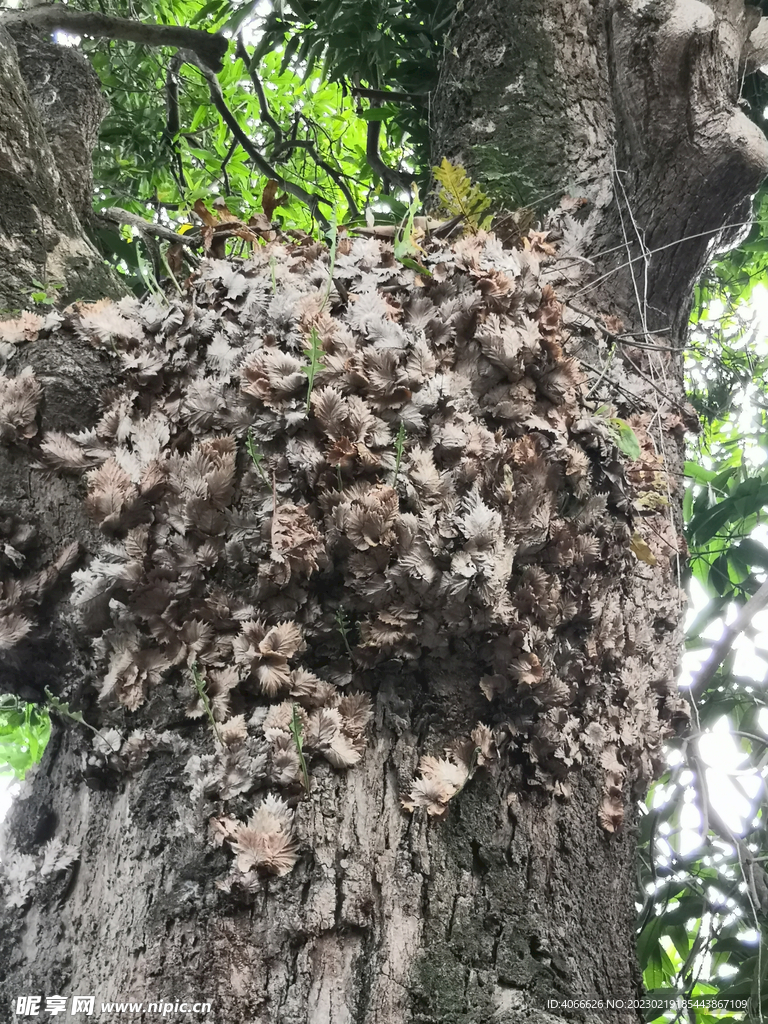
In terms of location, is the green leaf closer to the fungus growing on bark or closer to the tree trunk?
the fungus growing on bark

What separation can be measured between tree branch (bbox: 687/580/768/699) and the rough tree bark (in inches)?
22.2

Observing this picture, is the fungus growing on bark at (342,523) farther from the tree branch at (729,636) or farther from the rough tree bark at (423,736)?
the tree branch at (729,636)

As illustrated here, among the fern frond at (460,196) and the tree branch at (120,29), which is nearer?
the fern frond at (460,196)

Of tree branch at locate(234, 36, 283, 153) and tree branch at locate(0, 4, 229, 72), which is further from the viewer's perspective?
tree branch at locate(234, 36, 283, 153)

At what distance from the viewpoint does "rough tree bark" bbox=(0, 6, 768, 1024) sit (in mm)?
933

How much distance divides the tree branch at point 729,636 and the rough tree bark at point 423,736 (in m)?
0.56

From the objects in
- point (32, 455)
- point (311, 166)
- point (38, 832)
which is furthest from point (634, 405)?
point (311, 166)

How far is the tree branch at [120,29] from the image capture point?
217 cm

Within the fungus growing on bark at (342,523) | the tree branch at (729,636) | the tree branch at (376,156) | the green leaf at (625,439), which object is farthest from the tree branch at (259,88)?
the tree branch at (729,636)

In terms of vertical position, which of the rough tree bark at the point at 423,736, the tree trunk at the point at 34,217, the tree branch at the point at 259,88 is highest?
the tree branch at the point at 259,88

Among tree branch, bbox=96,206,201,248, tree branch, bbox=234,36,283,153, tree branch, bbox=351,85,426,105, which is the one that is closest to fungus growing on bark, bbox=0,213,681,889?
tree branch, bbox=96,206,201,248

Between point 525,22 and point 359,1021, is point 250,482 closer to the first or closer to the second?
point 359,1021

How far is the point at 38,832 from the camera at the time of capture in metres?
1.11

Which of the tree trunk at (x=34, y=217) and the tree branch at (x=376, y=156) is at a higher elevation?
the tree branch at (x=376, y=156)
